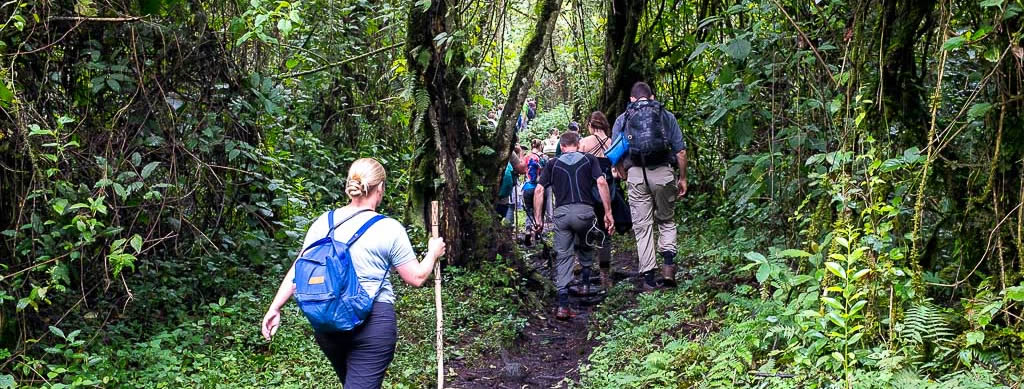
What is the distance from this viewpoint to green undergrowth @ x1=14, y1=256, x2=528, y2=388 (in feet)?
19.2

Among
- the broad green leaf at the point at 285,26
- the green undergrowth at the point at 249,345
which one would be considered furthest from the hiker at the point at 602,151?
the broad green leaf at the point at 285,26

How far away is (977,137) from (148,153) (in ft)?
19.5

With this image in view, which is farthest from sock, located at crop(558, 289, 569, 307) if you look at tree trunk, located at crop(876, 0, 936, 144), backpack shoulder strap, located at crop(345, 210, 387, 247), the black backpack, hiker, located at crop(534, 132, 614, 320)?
backpack shoulder strap, located at crop(345, 210, 387, 247)

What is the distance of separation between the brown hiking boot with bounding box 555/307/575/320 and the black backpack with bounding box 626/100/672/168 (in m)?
1.71

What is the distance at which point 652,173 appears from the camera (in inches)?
336

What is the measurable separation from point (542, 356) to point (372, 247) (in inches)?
141

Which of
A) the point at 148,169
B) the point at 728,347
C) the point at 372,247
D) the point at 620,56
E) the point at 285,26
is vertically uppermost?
the point at 285,26

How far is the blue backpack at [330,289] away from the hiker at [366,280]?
0.06 meters

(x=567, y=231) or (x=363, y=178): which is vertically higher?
(x=363, y=178)

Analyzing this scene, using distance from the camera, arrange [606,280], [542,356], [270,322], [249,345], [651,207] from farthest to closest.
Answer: [606,280]
[651,207]
[542,356]
[249,345]
[270,322]

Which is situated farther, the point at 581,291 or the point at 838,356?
the point at 581,291

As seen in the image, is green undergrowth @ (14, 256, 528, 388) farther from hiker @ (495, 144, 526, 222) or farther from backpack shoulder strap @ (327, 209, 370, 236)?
hiker @ (495, 144, 526, 222)

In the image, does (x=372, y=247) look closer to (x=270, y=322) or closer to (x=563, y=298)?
(x=270, y=322)

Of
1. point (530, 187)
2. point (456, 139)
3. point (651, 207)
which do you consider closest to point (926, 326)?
point (651, 207)
